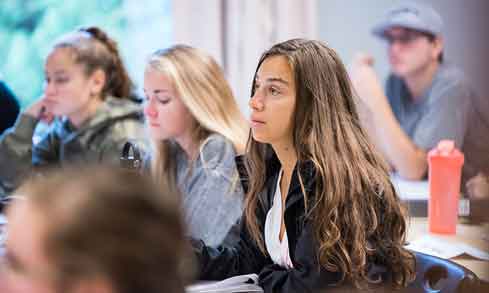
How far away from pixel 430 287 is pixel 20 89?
7.70 ft

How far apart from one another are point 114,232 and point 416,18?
2471mm

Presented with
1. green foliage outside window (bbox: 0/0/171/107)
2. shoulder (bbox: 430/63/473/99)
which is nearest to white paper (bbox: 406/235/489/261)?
shoulder (bbox: 430/63/473/99)

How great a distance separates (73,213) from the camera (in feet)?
2.19

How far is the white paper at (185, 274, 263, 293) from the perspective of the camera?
1.44 meters

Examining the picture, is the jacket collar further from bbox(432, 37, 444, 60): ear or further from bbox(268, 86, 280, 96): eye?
bbox(432, 37, 444, 60): ear

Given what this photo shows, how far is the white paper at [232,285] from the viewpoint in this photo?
56.5 inches

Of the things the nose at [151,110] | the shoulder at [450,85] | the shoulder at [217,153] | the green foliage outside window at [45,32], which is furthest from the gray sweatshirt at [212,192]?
the green foliage outside window at [45,32]

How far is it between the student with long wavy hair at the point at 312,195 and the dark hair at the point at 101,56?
116 cm

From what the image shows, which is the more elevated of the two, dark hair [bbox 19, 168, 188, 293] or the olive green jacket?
dark hair [bbox 19, 168, 188, 293]

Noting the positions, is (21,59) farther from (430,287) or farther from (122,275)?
(122,275)

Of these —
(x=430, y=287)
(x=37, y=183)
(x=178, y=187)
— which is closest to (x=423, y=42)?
(x=178, y=187)

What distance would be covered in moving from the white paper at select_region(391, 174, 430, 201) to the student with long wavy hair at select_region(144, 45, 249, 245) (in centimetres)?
47

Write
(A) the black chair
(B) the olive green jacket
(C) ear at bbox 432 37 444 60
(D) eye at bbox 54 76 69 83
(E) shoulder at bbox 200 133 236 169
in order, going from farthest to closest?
(C) ear at bbox 432 37 444 60
(D) eye at bbox 54 76 69 83
(B) the olive green jacket
(E) shoulder at bbox 200 133 236 169
(A) the black chair

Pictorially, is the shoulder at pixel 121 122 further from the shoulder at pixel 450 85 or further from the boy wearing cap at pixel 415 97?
the shoulder at pixel 450 85
